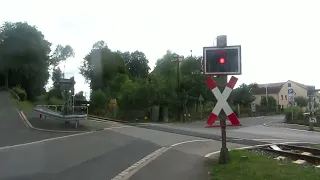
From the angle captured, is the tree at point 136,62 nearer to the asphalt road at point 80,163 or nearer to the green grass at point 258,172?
the asphalt road at point 80,163

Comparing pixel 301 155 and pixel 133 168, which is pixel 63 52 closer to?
pixel 301 155

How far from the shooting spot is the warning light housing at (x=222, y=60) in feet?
29.9

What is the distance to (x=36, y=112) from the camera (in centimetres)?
2861

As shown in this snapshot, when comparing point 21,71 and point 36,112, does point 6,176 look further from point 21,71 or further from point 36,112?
point 21,71

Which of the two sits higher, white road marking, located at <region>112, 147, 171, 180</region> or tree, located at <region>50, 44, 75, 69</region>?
tree, located at <region>50, 44, 75, 69</region>

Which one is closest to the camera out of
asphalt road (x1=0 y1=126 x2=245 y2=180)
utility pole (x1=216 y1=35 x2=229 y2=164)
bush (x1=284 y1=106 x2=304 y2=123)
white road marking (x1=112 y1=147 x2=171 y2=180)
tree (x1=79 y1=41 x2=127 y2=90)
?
white road marking (x1=112 y1=147 x2=171 y2=180)

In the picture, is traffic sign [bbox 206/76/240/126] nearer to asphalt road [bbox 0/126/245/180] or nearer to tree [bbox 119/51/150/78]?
asphalt road [bbox 0/126/245/180]

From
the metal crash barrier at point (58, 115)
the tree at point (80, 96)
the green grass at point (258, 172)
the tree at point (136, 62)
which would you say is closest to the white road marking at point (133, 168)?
the green grass at point (258, 172)

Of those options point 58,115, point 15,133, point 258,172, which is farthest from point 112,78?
point 258,172

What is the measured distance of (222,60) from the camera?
9148 millimetres

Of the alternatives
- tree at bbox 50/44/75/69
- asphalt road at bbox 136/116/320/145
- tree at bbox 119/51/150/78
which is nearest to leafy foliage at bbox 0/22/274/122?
asphalt road at bbox 136/116/320/145

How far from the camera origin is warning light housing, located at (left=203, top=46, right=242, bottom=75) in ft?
29.9

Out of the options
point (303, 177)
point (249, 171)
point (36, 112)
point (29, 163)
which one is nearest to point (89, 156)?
point (29, 163)

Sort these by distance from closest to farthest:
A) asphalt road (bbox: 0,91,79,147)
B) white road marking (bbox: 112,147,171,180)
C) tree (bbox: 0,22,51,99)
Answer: white road marking (bbox: 112,147,171,180) → asphalt road (bbox: 0,91,79,147) → tree (bbox: 0,22,51,99)
